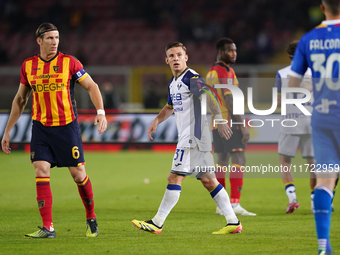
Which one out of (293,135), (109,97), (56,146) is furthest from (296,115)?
(109,97)

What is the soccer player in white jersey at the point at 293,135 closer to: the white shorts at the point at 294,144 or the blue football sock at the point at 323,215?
the white shorts at the point at 294,144

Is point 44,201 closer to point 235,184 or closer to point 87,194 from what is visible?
point 87,194

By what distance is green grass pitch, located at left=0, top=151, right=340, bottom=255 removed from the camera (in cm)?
470

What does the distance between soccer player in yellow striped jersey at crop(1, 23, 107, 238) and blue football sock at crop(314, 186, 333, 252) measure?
88.0 inches

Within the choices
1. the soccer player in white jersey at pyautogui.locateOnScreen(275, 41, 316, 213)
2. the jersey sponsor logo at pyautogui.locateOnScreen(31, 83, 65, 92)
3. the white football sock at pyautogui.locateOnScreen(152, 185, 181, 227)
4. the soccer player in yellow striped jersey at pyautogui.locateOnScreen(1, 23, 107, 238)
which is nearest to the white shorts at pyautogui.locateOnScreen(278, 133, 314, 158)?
the soccer player in white jersey at pyautogui.locateOnScreen(275, 41, 316, 213)

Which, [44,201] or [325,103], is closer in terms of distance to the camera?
[325,103]

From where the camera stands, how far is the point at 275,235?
5293mm

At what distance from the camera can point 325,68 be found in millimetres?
3877

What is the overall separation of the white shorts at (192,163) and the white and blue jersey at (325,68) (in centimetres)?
161

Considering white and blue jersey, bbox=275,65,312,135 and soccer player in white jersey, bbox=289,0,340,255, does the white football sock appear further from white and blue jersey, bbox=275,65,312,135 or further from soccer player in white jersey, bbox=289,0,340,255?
white and blue jersey, bbox=275,65,312,135

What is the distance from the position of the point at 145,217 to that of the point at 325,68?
350cm

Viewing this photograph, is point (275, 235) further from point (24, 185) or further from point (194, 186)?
point (24, 185)

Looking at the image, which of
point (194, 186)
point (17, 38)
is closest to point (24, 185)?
point (194, 186)

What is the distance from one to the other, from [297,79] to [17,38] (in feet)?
67.3
